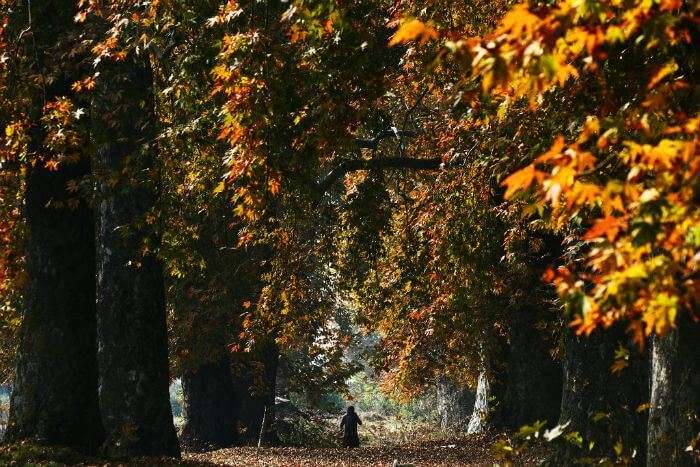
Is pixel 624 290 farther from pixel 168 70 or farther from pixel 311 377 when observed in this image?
pixel 311 377

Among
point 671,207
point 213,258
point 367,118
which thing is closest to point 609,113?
point 367,118

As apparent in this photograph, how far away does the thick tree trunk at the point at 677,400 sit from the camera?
913 cm

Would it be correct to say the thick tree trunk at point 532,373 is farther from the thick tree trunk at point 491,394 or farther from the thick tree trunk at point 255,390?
the thick tree trunk at point 255,390

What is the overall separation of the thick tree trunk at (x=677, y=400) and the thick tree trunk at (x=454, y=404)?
3141 cm

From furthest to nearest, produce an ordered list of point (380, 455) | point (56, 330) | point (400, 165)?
point (380, 455), point (400, 165), point (56, 330)

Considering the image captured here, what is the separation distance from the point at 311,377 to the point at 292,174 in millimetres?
20661

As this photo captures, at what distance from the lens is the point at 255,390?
26516 millimetres

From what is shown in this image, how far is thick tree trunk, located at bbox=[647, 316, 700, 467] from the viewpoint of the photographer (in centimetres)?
913

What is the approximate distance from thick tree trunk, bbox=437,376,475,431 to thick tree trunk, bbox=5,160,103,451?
96.8ft

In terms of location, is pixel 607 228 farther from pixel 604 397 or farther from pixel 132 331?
pixel 132 331

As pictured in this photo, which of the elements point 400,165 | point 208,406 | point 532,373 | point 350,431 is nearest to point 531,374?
point 532,373

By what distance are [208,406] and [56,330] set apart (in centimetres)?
1366

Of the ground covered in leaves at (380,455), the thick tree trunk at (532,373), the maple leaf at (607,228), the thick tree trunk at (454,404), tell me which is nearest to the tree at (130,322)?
the ground covered in leaves at (380,455)

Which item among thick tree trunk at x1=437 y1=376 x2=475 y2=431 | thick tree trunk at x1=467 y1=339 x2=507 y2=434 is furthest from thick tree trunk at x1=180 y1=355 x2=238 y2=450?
thick tree trunk at x1=437 y1=376 x2=475 y2=431
